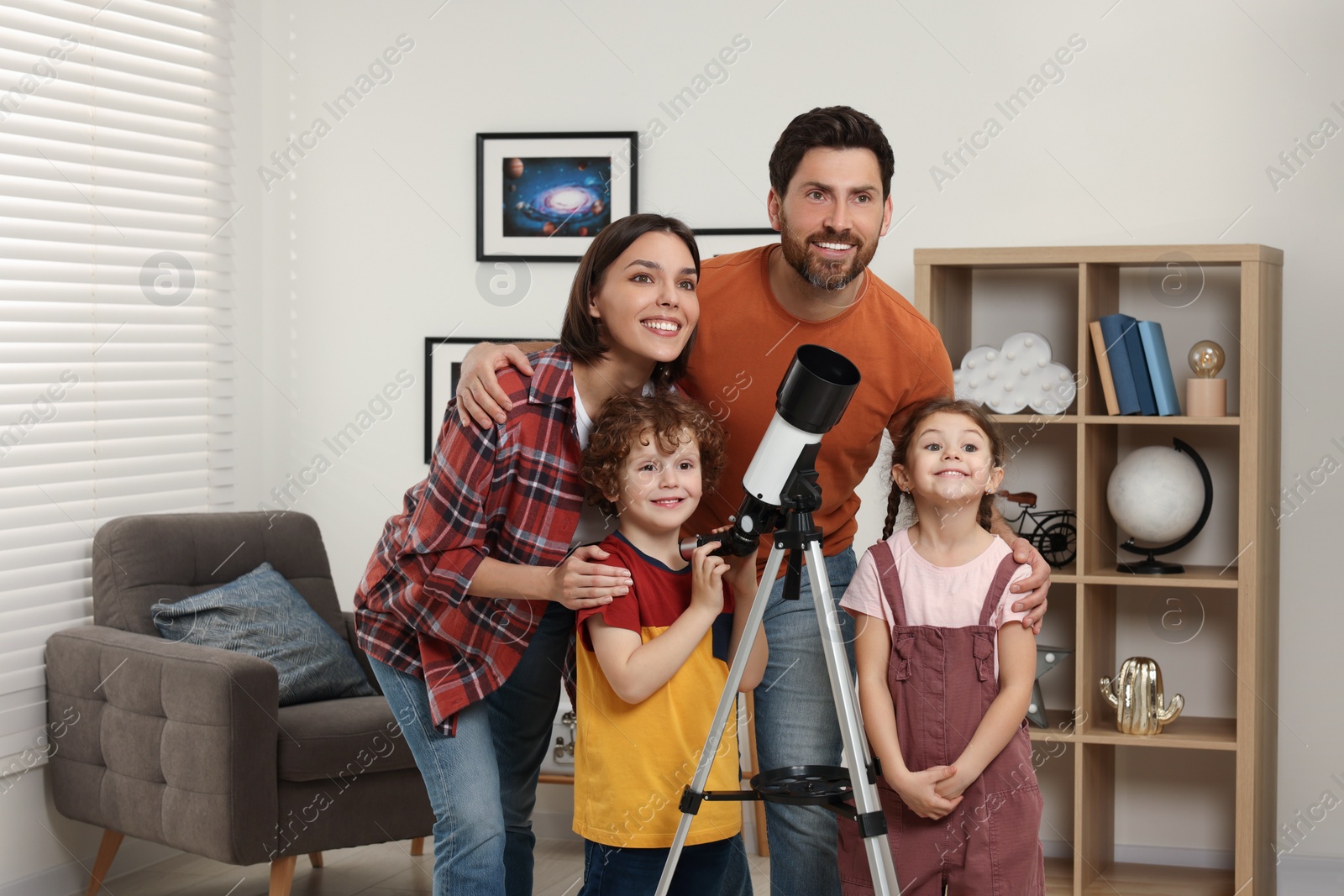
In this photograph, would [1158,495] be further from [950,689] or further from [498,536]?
[498,536]

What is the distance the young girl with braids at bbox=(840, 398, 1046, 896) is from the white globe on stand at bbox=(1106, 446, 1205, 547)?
4.15 feet

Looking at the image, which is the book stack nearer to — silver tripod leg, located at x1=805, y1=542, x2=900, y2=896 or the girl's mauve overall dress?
the girl's mauve overall dress

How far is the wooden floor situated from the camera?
3043mm

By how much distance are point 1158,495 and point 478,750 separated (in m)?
1.88

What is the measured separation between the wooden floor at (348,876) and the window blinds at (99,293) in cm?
50

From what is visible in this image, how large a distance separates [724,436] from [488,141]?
2115mm

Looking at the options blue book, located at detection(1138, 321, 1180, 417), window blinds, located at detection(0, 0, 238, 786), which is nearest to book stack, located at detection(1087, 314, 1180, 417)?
blue book, located at detection(1138, 321, 1180, 417)

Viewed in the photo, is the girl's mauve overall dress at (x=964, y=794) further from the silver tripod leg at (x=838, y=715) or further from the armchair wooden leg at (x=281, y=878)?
the armchair wooden leg at (x=281, y=878)

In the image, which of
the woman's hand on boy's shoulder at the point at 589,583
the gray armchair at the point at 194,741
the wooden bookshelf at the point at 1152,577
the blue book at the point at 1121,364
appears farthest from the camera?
the blue book at the point at 1121,364

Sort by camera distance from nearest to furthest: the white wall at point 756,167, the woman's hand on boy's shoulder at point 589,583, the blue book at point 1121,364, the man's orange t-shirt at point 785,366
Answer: the woman's hand on boy's shoulder at point 589,583 < the man's orange t-shirt at point 785,366 < the blue book at point 1121,364 < the white wall at point 756,167

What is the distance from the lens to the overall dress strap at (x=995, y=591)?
1782 millimetres

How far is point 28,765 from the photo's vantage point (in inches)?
113

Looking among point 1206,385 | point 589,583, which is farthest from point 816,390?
point 1206,385

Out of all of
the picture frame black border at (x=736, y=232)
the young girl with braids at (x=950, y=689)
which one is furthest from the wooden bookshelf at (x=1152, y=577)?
the young girl with braids at (x=950, y=689)
